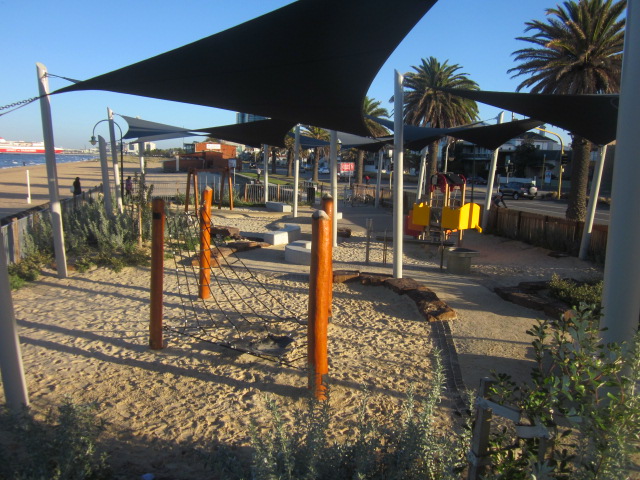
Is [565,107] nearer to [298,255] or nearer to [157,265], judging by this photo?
[298,255]

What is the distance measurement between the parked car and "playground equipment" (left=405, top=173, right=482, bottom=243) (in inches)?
1066

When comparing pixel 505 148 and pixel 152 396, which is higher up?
pixel 505 148

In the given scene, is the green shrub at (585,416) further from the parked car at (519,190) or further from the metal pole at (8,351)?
the parked car at (519,190)

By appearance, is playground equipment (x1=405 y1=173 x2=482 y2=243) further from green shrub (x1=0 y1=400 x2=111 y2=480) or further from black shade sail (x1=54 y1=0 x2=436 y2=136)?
green shrub (x1=0 y1=400 x2=111 y2=480)

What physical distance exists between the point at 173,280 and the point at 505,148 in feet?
213

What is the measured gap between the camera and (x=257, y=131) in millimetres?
12617

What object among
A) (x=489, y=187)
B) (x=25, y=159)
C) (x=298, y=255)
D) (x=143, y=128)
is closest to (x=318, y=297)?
(x=298, y=255)

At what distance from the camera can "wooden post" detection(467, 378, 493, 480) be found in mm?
2268

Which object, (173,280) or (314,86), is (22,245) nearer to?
(173,280)

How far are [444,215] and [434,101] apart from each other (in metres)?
16.6

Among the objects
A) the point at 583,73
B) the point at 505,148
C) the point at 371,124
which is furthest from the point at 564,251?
the point at 505,148

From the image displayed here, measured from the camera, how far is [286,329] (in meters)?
6.26

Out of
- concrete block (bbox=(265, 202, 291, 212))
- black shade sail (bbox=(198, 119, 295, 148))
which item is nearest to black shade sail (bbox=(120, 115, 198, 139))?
black shade sail (bbox=(198, 119, 295, 148))

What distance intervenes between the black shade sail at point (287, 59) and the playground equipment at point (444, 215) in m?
6.31
